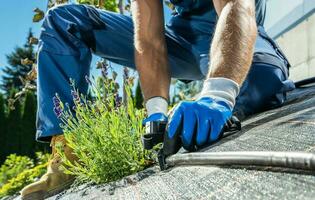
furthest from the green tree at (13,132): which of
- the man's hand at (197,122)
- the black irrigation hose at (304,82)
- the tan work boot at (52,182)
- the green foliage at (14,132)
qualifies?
the man's hand at (197,122)

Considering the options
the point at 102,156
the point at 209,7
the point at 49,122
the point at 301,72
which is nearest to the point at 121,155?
the point at 102,156

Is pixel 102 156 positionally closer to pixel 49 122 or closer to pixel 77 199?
pixel 77 199

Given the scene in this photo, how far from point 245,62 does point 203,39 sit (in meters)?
0.84

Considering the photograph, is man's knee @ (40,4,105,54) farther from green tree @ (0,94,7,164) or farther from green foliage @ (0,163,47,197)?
green tree @ (0,94,7,164)

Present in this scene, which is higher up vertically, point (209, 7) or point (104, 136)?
point (209, 7)

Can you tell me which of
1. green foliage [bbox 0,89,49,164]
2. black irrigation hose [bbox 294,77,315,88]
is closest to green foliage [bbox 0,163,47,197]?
black irrigation hose [bbox 294,77,315,88]

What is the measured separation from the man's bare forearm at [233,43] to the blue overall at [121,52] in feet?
1.43

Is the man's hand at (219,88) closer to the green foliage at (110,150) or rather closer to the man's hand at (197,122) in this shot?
the man's hand at (197,122)

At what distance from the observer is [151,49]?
1.81m

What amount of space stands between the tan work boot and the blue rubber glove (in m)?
0.68

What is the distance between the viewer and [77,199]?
4.33ft

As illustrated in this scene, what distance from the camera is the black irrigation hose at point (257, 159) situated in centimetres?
63

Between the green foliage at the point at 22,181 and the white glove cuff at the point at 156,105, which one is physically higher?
the white glove cuff at the point at 156,105

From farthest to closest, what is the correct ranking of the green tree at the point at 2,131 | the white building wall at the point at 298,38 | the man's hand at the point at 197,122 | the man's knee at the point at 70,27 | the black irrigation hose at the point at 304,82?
the green tree at the point at 2,131 < the white building wall at the point at 298,38 < the black irrigation hose at the point at 304,82 < the man's knee at the point at 70,27 < the man's hand at the point at 197,122
